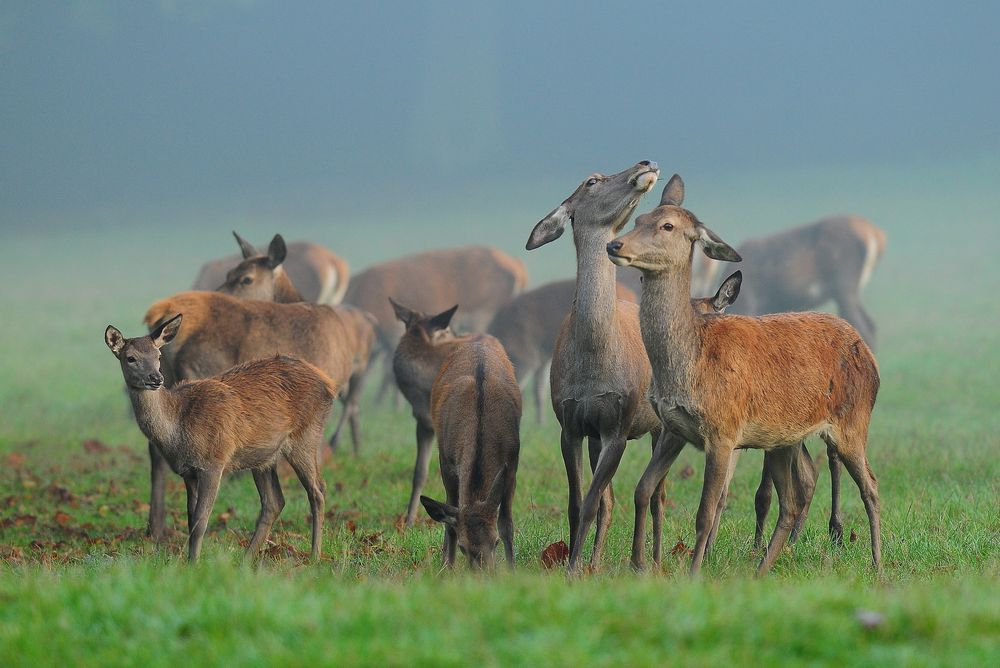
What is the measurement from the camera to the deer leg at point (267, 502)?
842 centimetres

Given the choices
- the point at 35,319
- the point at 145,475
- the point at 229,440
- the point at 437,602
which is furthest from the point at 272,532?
the point at 35,319

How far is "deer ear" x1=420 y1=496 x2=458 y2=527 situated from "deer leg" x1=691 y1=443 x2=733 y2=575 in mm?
1237

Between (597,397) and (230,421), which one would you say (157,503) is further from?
(597,397)

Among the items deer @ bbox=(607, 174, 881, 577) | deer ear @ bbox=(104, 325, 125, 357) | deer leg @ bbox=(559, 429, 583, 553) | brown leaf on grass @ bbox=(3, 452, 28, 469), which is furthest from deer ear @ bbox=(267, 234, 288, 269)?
deer @ bbox=(607, 174, 881, 577)

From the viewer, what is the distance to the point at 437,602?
16.4 feet

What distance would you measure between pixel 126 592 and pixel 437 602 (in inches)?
50.2

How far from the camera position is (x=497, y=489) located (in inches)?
278

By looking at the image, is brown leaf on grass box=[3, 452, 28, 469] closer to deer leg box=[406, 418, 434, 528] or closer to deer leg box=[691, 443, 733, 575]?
deer leg box=[406, 418, 434, 528]

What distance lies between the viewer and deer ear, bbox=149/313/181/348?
319 inches

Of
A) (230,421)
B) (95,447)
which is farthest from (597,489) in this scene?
(95,447)

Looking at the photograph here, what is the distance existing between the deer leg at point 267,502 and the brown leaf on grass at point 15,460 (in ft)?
20.7

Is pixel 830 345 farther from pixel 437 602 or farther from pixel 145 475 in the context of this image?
pixel 145 475

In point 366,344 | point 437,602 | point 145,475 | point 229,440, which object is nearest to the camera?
point 437,602

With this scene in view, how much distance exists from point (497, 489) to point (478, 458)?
0.32 metres
